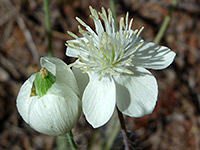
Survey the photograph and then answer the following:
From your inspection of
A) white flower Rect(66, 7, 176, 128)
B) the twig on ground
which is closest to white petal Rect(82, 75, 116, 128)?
white flower Rect(66, 7, 176, 128)

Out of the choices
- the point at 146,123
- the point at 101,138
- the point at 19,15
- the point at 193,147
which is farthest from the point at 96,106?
the point at 19,15

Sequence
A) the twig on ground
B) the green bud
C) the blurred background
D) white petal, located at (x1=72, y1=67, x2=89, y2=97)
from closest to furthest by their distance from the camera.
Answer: the green bud
white petal, located at (x1=72, y1=67, x2=89, y2=97)
the blurred background
the twig on ground

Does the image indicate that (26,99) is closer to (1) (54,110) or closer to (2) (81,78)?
(1) (54,110)

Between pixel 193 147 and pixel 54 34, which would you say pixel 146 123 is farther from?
pixel 54 34

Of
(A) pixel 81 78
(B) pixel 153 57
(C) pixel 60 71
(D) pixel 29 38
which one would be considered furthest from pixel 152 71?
(C) pixel 60 71

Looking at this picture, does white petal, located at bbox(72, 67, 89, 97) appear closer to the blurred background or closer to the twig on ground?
the blurred background

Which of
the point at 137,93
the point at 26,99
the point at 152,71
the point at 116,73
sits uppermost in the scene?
the point at 26,99
